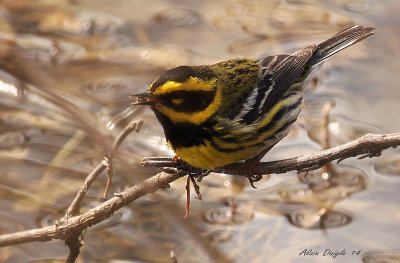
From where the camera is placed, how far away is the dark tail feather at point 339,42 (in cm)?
558

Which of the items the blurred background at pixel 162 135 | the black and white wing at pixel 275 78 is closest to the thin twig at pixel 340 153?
the blurred background at pixel 162 135

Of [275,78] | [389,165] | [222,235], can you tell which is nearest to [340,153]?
[275,78]

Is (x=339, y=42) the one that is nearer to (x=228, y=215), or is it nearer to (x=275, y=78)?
(x=275, y=78)

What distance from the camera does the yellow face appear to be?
14.3 feet

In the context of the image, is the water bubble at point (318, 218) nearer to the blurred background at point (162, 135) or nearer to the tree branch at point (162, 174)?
the blurred background at point (162, 135)

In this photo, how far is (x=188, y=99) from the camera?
4.51m

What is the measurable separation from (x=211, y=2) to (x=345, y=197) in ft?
12.6

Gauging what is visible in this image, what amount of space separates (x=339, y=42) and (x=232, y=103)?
3.89ft

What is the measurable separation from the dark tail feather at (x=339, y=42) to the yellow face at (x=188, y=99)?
4.01 feet

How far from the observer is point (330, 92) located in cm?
759

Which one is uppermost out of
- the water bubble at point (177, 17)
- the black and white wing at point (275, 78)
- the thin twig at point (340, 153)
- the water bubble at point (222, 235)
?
the water bubble at point (177, 17)

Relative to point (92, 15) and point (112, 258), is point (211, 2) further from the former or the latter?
point (112, 258)

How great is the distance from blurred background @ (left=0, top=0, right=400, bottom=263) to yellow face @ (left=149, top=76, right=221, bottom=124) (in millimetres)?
393

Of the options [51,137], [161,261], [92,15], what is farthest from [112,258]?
[92,15]
